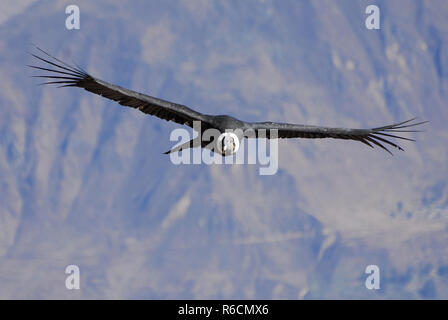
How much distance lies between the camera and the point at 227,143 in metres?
23.5

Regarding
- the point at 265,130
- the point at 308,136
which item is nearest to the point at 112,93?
the point at 265,130

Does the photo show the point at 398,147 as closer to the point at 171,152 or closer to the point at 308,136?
the point at 308,136

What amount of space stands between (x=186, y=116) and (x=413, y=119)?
292 inches

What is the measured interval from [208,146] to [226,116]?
1.21 m

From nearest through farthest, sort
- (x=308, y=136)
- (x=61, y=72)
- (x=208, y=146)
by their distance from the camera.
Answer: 1. (x=61, y=72)
2. (x=208, y=146)
3. (x=308, y=136)

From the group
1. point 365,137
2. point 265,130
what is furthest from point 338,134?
point 265,130

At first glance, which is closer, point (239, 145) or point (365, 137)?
point (239, 145)

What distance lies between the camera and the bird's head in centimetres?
2350

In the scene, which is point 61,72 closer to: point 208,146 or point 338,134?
point 208,146

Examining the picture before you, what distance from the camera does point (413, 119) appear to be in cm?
2342

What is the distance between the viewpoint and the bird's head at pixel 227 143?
77.1 feet

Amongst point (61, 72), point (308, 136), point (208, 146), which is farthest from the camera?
point (308, 136)
